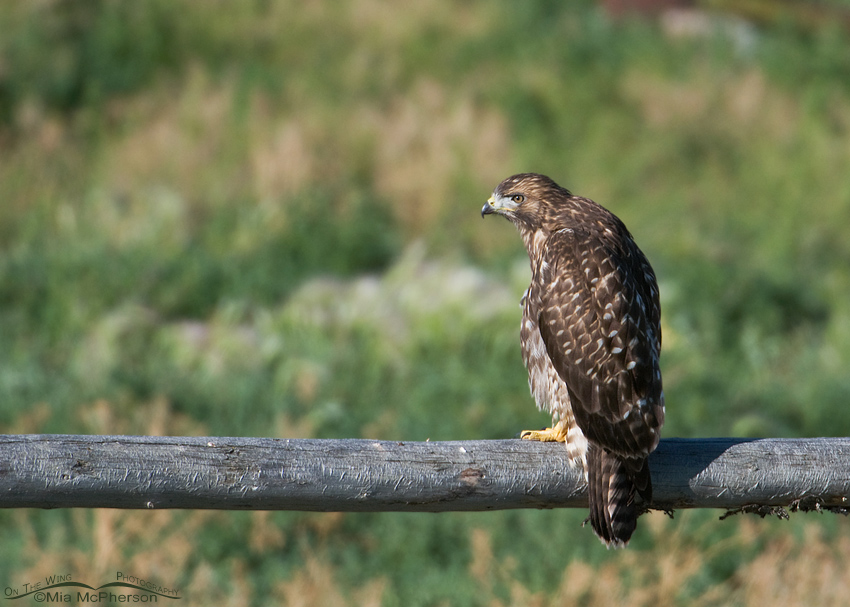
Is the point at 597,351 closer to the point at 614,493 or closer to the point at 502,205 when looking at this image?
the point at 614,493

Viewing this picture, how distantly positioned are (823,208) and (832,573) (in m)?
6.26

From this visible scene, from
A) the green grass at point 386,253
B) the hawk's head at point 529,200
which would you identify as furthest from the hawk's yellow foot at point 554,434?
the green grass at point 386,253

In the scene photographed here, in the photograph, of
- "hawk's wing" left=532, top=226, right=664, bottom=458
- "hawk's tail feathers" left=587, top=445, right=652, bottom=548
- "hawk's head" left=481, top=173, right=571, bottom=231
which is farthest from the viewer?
"hawk's head" left=481, top=173, right=571, bottom=231

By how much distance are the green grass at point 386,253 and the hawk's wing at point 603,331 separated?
1619 mm

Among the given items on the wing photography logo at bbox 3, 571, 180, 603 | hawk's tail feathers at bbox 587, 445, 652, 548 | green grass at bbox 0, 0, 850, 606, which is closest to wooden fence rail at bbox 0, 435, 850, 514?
hawk's tail feathers at bbox 587, 445, 652, 548

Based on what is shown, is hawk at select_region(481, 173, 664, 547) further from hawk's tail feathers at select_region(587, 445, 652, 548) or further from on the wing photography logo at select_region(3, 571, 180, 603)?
on the wing photography logo at select_region(3, 571, 180, 603)

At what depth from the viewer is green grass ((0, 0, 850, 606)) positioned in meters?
5.01

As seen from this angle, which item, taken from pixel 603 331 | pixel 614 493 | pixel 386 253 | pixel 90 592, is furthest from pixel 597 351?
pixel 386 253

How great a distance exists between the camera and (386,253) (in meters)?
9.22

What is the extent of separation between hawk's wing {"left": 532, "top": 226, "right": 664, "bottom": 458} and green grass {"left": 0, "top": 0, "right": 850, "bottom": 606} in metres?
1.62

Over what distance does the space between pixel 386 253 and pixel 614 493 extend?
21.4 feet

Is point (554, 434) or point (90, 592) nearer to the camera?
point (554, 434)

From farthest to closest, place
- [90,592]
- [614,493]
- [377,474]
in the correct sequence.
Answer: [90,592] < [614,493] < [377,474]

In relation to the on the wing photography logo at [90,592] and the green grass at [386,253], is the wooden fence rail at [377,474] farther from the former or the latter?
the on the wing photography logo at [90,592]
